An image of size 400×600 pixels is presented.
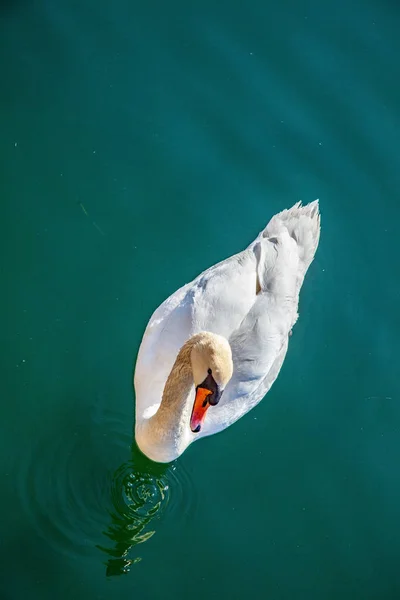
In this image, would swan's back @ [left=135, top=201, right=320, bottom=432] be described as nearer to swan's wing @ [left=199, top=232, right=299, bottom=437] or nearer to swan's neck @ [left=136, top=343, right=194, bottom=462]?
swan's wing @ [left=199, top=232, right=299, bottom=437]

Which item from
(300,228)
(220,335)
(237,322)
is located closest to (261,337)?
(237,322)

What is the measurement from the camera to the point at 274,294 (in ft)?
19.5

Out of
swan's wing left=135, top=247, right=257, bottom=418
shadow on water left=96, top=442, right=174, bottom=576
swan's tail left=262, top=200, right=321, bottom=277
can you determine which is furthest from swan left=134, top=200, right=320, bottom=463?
swan's tail left=262, top=200, right=321, bottom=277

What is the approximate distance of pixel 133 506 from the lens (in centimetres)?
589

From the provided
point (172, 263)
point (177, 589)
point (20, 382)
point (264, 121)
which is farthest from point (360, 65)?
point (177, 589)

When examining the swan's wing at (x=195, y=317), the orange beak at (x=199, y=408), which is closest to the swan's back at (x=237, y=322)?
the swan's wing at (x=195, y=317)

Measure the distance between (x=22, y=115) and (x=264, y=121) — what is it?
211 cm

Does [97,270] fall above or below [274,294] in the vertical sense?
above

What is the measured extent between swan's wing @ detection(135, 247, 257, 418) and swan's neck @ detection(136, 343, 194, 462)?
26 centimetres

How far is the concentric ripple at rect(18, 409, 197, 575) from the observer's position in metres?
5.68

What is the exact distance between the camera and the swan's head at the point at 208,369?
4.99 m

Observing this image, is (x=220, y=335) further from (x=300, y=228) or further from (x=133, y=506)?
(x=300, y=228)

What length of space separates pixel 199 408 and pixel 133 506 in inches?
43.2

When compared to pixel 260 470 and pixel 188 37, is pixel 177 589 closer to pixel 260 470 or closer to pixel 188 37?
pixel 260 470
